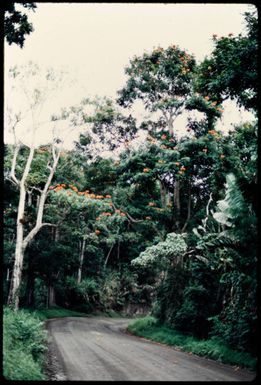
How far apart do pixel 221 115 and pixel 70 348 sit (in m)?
11.6

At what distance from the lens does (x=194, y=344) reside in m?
12.5

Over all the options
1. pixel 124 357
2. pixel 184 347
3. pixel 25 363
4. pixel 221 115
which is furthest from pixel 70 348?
pixel 221 115

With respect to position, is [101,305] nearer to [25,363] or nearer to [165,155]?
[165,155]

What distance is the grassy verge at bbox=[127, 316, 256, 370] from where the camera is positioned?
973 cm

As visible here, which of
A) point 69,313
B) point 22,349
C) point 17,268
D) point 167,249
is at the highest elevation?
point 167,249

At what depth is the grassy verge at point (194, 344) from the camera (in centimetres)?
973

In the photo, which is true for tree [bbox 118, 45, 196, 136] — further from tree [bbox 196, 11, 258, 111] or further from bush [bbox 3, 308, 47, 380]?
bush [bbox 3, 308, 47, 380]

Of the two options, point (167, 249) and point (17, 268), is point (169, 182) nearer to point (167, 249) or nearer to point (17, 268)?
point (167, 249)

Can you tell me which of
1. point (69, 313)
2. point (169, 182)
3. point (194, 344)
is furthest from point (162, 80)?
point (69, 313)

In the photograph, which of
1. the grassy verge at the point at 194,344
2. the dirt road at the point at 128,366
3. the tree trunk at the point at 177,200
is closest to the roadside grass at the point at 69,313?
the grassy verge at the point at 194,344

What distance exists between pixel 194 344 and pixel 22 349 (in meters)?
6.91

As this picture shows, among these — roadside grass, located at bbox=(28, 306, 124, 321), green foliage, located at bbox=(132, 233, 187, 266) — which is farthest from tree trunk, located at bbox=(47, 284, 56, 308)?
green foliage, located at bbox=(132, 233, 187, 266)

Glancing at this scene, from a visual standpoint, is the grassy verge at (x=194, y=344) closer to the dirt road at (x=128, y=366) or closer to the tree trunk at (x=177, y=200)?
the dirt road at (x=128, y=366)

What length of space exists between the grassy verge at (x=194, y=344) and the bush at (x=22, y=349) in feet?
16.0
